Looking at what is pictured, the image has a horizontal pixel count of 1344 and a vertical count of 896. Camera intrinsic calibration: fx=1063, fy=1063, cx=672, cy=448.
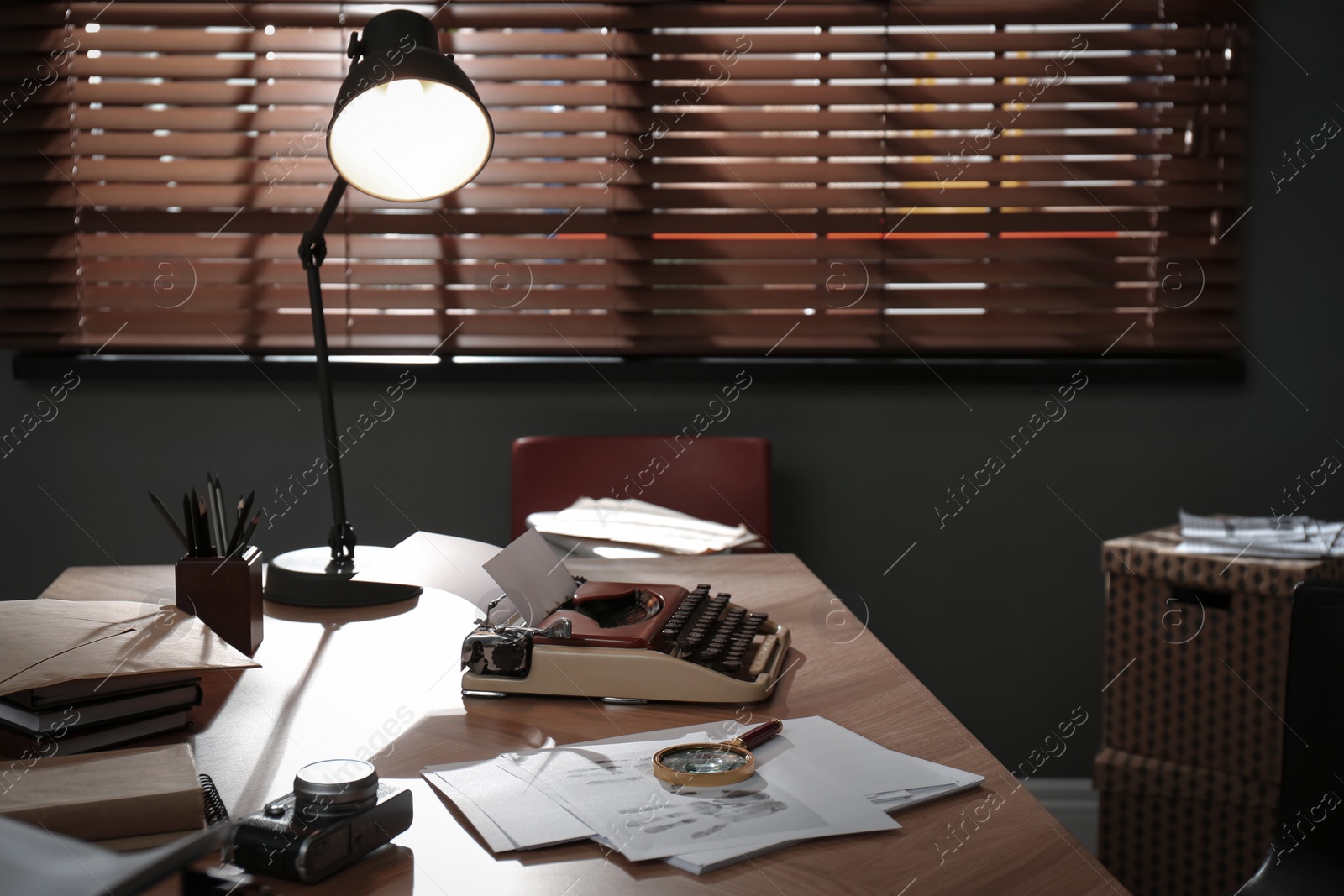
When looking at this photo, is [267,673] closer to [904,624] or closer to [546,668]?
[546,668]

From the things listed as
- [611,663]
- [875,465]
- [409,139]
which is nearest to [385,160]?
[409,139]

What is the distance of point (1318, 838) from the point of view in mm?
1237

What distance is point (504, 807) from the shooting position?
83 cm

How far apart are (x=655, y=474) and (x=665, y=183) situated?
679 mm

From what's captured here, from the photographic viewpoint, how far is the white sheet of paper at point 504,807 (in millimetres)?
784

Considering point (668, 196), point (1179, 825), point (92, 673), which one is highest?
point (668, 196)

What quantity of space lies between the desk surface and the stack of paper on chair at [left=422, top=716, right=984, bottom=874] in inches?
0.5

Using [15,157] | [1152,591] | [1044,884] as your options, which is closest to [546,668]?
[1044,884]

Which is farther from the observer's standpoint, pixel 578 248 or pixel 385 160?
pixel 578 248

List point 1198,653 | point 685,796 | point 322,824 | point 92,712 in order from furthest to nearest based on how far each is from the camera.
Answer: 1. point 1198,653
2. point 92,712
3. point 685,796
4. point 322,824

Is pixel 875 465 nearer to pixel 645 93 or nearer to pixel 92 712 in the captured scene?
pixel 645 93

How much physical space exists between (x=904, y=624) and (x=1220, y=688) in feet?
2.32

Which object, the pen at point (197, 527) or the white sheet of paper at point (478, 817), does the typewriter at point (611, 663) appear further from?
the pen at point (197, 527)

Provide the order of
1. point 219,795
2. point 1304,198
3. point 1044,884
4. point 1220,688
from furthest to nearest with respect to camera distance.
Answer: point 1304,198
point 1220,688
point 219,795
point 1044,884
